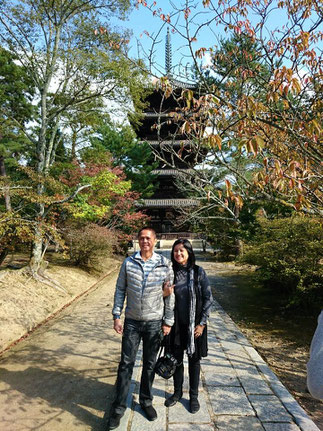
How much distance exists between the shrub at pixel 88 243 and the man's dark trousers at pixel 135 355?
A: 8.97 metres

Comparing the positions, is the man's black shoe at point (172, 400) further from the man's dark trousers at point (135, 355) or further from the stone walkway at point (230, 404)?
the man's dark trousers at point (135, 355)

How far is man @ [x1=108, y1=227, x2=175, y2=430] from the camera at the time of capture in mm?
2721

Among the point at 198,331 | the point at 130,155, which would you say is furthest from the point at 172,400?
the point at 130,155

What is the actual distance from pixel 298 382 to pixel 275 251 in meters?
2.91

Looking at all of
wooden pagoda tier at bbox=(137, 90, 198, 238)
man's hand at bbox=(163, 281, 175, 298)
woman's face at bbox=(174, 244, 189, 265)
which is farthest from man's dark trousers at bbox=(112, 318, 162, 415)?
wooden pagoda tier at bbox=(137, 90, 198, 238)

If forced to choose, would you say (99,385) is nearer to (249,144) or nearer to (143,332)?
(143,332)

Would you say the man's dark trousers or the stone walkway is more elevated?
the man's dark trousers

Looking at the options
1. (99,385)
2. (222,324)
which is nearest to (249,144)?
(99,385)

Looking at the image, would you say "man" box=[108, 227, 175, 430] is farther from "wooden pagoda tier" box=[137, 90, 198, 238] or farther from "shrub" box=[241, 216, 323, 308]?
"wooden pagoda tier" box=[137, 90, 198, 238]

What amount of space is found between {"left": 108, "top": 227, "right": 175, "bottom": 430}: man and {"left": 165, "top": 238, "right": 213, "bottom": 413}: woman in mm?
134

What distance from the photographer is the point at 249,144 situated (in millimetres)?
2068

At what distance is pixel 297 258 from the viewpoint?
610 centimetres

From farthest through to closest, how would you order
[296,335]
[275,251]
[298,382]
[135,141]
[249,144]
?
[135,141] → [275,251] → [296,335] → [298,382] → [249,144]

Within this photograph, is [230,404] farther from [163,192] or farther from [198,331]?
[163,192]
